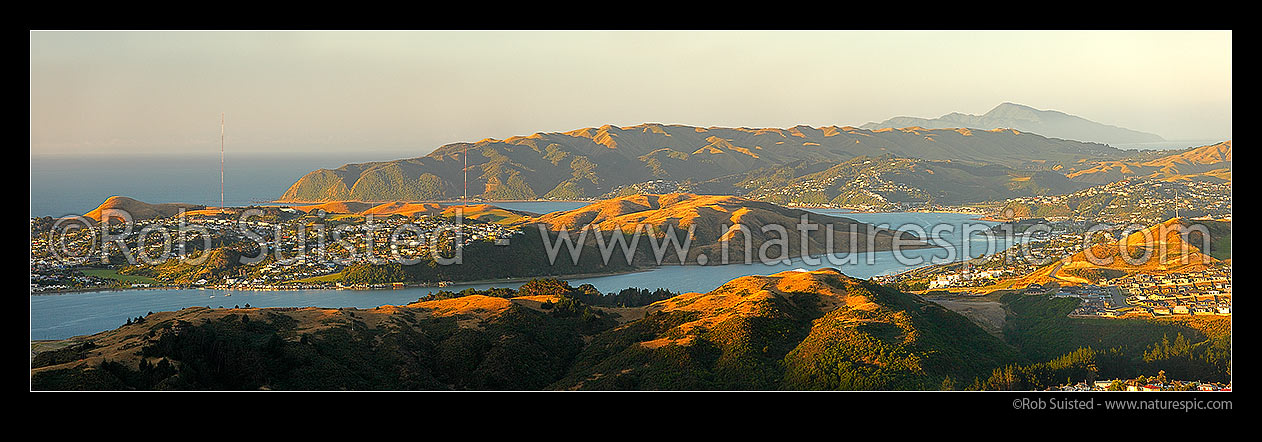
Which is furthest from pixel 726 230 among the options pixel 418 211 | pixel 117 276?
pixel 117 276

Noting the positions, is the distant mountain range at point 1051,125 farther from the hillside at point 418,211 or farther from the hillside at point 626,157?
the hillside at point 418,211

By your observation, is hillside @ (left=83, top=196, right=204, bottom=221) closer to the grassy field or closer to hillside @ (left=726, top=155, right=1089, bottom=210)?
the grassy field

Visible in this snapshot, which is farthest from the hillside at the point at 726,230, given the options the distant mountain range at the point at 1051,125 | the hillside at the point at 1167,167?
the distant mountain range at the point at 1051,125

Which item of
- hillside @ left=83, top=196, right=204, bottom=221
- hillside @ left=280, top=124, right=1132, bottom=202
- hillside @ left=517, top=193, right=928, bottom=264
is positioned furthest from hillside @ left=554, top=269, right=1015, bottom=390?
hillside @ left=280, top=124, right=1132, bottom=202

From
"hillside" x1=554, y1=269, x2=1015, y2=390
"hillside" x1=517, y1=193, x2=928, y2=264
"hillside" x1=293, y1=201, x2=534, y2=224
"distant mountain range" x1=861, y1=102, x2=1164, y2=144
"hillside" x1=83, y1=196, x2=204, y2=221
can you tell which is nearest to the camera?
"hillside" x1=554, y1=269, x2=1015, y2=390

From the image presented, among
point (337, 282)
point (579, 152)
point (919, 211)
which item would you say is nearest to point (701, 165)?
point (579, 152)

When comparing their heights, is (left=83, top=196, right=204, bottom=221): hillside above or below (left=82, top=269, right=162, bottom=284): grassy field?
above

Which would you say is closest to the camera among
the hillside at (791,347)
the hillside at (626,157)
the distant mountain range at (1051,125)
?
the hillside at (791,347)
